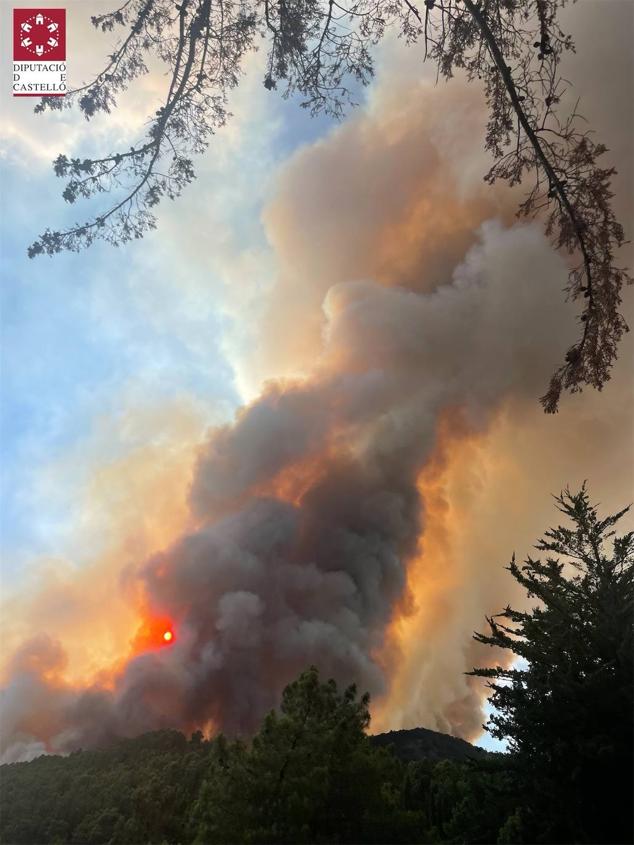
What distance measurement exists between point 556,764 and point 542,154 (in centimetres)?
1478

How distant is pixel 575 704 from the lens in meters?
12.4

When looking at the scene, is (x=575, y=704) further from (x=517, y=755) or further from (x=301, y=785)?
(x=301, y=785)

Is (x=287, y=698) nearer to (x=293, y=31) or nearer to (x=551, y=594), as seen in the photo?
(x=551, y=594)

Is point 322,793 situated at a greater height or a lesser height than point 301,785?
lesser

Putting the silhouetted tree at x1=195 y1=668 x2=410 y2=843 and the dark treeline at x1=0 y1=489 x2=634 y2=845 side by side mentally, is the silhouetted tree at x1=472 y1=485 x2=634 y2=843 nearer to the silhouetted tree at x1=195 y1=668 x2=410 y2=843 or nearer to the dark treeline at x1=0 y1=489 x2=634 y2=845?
the dark treeline at x1=0 y1=489 x2=634 y2=845

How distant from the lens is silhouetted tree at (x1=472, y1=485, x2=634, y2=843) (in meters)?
11.4

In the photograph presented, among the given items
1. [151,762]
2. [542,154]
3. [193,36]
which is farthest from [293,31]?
[151,762]

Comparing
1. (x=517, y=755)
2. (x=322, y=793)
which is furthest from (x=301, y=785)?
(x=517, y=755)

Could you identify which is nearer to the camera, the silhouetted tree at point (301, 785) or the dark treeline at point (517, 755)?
the dark treeline at point (517, 755)

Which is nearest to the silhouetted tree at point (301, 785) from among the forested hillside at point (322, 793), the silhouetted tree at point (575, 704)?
the forested hillside at point (322, 793)

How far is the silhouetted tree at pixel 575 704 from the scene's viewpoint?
11.4m

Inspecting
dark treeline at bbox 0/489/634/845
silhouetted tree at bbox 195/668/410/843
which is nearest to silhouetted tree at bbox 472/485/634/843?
dark treeline at bbox 0/489/634/845

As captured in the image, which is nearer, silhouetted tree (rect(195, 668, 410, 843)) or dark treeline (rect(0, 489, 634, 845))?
dark treeline (rect(0, 489, 634, 845))

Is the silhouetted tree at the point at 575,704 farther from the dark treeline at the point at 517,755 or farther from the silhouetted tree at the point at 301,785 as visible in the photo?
the silhouetted tree at the point at 301,785
